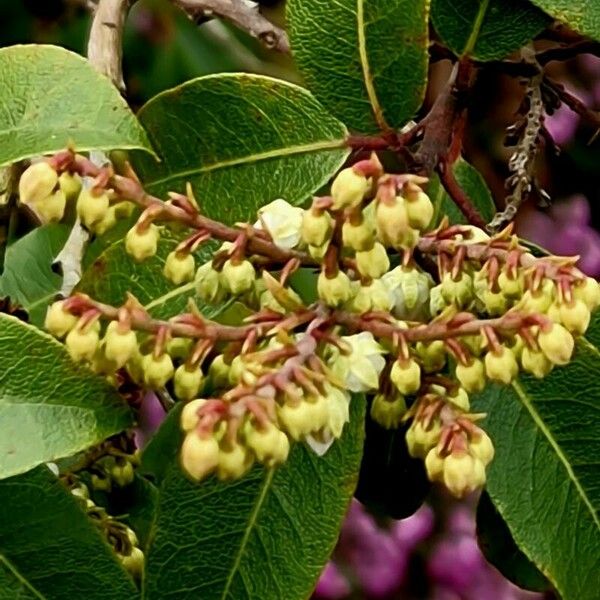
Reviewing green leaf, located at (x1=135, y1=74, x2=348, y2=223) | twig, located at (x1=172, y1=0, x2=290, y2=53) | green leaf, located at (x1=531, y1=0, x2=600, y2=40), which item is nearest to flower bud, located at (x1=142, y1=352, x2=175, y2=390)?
green leaf, located at (x1=135, y1=74, x2=348, y2=223)

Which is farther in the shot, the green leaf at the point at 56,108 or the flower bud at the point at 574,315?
the green leaf at the point at 56,108

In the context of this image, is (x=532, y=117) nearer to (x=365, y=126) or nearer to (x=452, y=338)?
(x=365, y=126)

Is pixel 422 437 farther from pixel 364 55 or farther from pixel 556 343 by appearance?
pixel 364 55

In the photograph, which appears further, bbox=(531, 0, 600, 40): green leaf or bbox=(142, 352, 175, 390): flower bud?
bbox=(531, 0, 600, 40): green leaf

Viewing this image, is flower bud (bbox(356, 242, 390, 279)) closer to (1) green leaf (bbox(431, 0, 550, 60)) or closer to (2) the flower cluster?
(2) the flower cluster

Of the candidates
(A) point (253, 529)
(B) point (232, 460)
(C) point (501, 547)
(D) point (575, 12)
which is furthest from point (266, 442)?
(C) point (501, 547)

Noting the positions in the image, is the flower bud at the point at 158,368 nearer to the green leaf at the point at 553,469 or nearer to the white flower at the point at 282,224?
the white flower at the point at 282,224

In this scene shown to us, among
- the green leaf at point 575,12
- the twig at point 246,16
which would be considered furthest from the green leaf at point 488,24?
the twig at point 246,16
